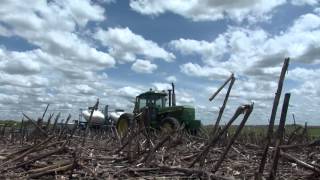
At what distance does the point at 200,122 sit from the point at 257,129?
2.66 m

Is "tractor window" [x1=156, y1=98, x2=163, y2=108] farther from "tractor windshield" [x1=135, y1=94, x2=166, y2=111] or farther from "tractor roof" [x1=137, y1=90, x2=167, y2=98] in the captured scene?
"tractor roof" [x1=137, y1=90, x2=167, y2=98]

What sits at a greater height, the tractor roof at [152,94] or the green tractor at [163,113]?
the tractor roof at [152,94]

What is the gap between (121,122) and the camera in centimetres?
2638

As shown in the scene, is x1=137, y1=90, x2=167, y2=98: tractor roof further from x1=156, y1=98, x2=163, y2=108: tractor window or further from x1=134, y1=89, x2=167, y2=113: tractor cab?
x1=156, y1=98, x2=163, y2=108: tractor window

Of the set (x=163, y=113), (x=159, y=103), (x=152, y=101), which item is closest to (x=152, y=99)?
(x=152, y=101)

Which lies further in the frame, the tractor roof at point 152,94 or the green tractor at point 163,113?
the tractor roof at point 152,94

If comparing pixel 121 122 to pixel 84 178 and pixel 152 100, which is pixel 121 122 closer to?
pixel 152 100

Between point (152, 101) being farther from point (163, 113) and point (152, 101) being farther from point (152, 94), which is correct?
point (163, 113)

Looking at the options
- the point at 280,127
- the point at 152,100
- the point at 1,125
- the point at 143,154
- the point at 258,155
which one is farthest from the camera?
the point at 152,100

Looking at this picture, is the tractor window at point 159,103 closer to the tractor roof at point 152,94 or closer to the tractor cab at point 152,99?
the tractor cab at point 152,99

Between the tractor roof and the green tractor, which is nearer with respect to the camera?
the green tractor

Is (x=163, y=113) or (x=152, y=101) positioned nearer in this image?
(x=163, y=113)

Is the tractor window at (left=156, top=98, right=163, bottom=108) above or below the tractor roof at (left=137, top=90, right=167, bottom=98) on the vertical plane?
below

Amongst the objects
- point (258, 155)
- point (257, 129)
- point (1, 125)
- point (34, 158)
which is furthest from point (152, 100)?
point (34, 158)
